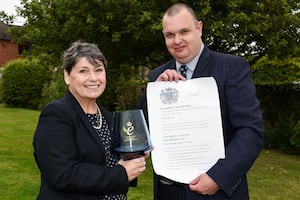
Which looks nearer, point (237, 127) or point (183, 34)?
point (237, 127)

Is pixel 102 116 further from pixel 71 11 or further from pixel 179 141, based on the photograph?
pixel 71 11

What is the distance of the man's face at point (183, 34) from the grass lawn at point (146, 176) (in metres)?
3.92

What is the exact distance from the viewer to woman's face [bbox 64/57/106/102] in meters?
2.32

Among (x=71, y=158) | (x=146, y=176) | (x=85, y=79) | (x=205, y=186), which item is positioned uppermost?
(x=85, y=79)

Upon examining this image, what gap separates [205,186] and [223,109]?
46 cm

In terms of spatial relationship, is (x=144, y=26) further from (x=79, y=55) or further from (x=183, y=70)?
(x=79, y=55)

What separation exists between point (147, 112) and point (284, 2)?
19.6ft

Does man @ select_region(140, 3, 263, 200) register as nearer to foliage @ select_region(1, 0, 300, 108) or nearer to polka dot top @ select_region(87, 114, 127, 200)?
polka dot top @ select_region(87, 114, 127, 200)

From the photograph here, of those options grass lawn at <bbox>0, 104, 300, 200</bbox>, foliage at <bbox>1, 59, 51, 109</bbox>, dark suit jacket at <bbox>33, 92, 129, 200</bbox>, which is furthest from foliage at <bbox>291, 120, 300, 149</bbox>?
foliage at <bbox>1, 59, 51, 109</bbox>

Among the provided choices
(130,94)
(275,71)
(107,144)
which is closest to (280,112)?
(275,71)

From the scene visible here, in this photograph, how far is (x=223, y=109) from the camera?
7.95 feet

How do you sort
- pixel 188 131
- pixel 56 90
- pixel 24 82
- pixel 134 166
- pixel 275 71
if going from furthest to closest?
1. pixel 24 82
2. pixel 56 90
3. pixel 275 71
4. pixel 188 131
5. pixel 134 166

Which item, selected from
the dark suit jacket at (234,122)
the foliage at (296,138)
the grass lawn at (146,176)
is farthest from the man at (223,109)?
the foliage at (296,138)

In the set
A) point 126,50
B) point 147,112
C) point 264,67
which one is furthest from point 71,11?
point 264,67
